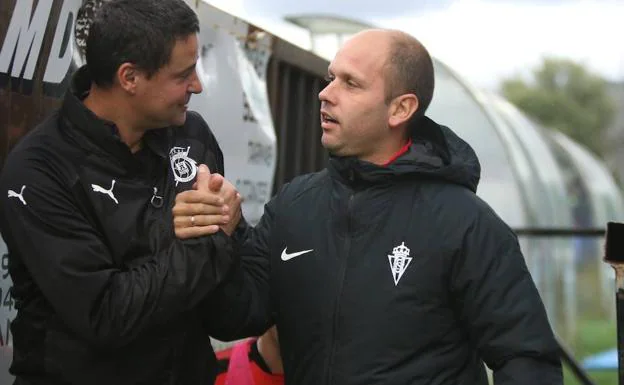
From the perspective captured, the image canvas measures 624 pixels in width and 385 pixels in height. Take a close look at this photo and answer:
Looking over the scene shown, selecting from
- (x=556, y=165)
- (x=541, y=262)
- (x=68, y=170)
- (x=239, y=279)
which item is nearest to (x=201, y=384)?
(x=239, y=279)

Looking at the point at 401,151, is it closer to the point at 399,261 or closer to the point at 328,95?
the point at 328,95

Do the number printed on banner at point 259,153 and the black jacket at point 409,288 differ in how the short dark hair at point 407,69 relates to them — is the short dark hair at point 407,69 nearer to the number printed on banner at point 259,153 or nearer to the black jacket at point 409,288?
the black jacket at point 409,288

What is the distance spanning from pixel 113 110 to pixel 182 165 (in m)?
0.23

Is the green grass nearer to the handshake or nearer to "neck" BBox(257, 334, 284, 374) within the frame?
"neck" BBox(257, 334, 284, 374)

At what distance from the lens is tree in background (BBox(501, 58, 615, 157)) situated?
51500 mm

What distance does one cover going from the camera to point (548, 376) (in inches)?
101

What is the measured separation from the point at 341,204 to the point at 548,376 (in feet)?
2.20

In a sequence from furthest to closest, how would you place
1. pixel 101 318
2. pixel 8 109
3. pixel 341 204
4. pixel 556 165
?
pixel 556 165
pixel 8 109
pixel 341 204
pixel 101 318

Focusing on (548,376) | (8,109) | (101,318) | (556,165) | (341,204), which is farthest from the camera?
(556,165)

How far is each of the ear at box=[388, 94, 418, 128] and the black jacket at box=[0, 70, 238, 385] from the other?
618mm

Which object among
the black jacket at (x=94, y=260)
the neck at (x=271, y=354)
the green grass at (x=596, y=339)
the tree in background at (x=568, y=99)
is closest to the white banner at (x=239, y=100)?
the neck at (x=271, y=354)

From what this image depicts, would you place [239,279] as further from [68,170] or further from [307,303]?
[68,170]

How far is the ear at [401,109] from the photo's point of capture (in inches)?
111

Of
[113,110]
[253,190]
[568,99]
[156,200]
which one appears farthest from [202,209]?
[568,99]
